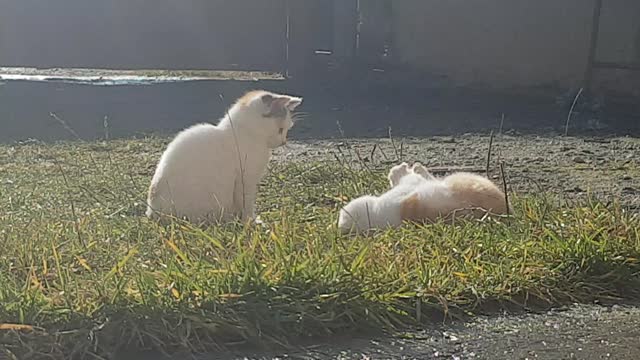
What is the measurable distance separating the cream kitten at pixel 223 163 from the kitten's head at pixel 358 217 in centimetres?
50

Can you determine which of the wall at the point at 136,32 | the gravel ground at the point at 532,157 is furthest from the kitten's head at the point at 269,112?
the wall at the point at 136,32

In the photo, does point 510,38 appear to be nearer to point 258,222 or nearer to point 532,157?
point 532,157

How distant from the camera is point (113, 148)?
266 inches

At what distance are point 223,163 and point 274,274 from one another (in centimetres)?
170

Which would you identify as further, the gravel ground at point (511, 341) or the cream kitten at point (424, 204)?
the cream kitten at point (424, 204)

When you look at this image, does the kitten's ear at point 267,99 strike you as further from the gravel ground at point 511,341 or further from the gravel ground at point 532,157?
the gravel ground at point 511,341

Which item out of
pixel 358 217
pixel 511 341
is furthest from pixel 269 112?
pixel 511 341

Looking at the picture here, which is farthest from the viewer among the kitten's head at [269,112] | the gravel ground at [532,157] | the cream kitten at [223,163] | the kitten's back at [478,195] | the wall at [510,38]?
the wall at [510,38]

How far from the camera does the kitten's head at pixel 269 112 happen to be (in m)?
4.38

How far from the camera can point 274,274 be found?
8.52 feet

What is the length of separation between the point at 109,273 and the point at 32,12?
15.8 meters

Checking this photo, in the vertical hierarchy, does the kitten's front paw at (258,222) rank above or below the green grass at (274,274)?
below

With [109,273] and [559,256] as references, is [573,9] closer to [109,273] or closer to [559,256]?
[559,256]

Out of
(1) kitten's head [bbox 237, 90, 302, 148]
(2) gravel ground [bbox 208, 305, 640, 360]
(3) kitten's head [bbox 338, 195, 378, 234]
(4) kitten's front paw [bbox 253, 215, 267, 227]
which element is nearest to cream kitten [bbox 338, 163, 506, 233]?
(3) kitten's head [bbox 338, 195, 378, 234]
